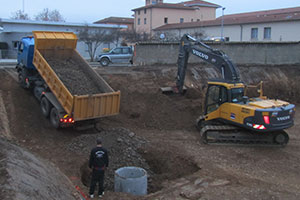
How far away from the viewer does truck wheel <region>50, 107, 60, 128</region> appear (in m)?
12.0

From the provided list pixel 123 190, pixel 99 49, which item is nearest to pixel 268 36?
pixel 99 49

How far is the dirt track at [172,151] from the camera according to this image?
870cm

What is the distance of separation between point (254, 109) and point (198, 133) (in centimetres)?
344

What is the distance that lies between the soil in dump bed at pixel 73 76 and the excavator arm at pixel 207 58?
4.45m

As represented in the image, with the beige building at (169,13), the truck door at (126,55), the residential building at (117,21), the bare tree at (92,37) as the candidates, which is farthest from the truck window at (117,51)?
the residential building at (117,21)

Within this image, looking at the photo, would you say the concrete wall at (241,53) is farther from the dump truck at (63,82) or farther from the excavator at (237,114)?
the excavator at (237,114)

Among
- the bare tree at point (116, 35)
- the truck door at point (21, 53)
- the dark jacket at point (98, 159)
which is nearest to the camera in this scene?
the dark jacket at point (98, 159)

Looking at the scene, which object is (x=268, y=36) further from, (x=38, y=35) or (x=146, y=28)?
(x=38, y=35)

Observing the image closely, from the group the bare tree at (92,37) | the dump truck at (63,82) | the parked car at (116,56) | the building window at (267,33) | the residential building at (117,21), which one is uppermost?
the residential building at (117,21)

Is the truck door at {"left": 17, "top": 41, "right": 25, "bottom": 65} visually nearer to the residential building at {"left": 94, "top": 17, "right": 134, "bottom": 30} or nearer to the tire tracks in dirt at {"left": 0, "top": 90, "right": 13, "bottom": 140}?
the tire tracks in dirt at {"left": 0, "top": 90, "right": 13, "bottom": 140}

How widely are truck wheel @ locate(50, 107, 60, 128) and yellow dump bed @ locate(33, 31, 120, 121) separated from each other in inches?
24.9

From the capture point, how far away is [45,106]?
1284cm

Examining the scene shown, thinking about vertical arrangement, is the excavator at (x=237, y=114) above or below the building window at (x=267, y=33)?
below

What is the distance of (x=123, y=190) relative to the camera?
8.27 meters
